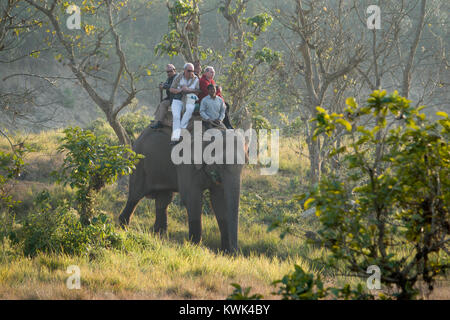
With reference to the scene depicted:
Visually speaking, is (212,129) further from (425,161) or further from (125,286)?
(425,161)

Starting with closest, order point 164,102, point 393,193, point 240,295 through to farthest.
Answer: point 240,295 → point 393,193 → point 164,102

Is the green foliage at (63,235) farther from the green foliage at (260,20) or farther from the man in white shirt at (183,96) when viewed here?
the green foliage at (260,20)

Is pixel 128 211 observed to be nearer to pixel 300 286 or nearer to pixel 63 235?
pixel 63 235

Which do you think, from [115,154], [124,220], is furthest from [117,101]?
[115,154]

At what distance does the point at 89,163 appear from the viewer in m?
7.95

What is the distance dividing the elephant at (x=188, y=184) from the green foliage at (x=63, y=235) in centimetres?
152

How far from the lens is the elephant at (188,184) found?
28.0 ft

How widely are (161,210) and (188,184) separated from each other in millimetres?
1996

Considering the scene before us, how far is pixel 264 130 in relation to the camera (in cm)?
1547

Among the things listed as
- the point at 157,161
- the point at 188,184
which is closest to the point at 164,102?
the point at 157,161

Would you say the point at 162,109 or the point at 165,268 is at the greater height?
the point at 162,109

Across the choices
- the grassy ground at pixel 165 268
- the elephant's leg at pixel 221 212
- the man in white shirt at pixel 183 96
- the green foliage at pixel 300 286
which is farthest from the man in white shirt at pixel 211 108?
the green foliage at pixel 300 286

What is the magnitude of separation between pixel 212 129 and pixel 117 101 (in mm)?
28834

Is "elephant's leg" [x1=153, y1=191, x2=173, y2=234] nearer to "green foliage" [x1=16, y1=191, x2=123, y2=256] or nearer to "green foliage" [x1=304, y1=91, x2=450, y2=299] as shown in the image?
"green foliage" [x1=16, y1=191, x2=123, y2=256]
